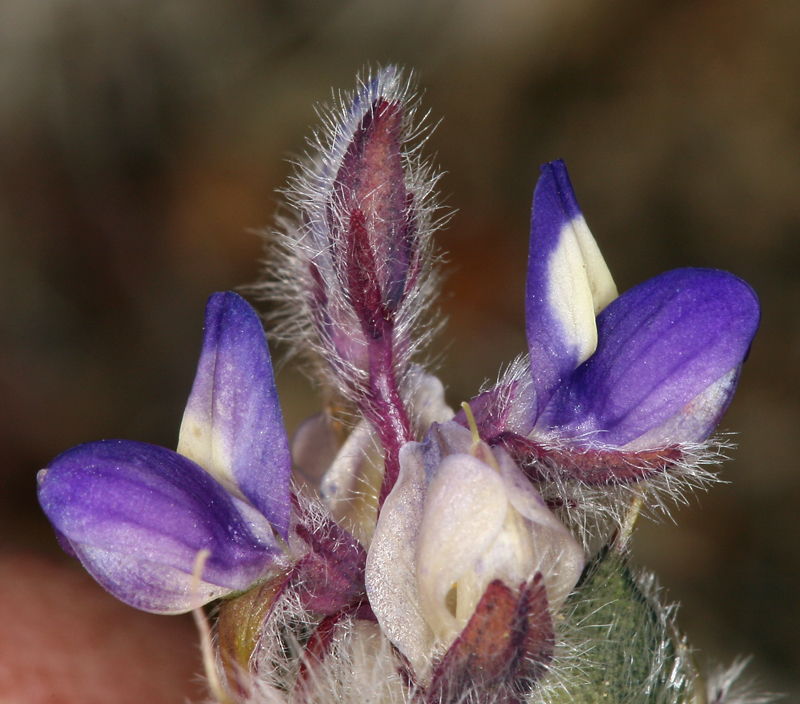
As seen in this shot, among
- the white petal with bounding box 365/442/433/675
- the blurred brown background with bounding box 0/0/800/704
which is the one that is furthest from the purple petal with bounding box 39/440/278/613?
the blurred brown background with bounding box 0/0/800/704

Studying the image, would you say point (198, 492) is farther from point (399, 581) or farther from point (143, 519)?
point (399, 581)

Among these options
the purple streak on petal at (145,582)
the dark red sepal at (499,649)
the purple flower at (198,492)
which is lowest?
the dark red sepal at (499,649)

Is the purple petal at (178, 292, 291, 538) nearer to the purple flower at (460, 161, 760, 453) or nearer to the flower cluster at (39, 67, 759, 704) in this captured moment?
the flower cluster at (39, 67, 759, 704)

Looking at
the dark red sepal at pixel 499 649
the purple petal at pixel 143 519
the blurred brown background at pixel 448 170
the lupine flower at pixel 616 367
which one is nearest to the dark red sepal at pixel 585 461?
the lupine flower at pixel 616 367

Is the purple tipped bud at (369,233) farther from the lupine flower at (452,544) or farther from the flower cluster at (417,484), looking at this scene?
the lupine flower at (452,544)

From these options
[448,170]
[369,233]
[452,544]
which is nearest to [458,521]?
[452,544]

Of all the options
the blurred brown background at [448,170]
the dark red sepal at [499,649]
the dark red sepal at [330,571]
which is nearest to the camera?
the dark red sepal at [499,649]

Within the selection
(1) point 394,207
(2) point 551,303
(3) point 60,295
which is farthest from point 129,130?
(2) point 551,303
